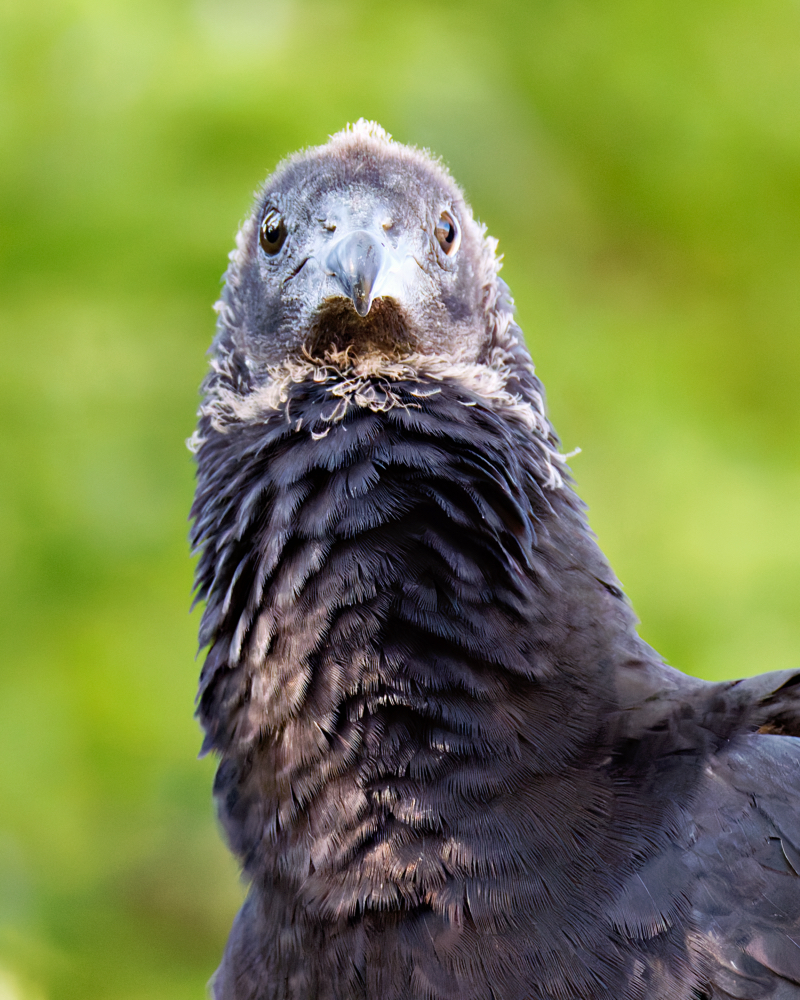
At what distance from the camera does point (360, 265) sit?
8.96 feet

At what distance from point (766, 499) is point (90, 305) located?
2893mm

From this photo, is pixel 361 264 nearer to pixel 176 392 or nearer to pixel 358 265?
pixel 358 265

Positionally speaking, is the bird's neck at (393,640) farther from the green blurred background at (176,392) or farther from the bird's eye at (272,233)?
the green blurred background at (176,392)

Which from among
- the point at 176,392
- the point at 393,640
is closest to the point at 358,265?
the point at 393,640

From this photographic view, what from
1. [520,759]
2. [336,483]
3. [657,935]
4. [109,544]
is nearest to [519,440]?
[336,483]

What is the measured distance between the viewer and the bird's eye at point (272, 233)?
3.19 m

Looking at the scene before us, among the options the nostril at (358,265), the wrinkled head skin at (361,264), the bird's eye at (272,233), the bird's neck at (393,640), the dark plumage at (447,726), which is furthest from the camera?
the bird's eye at (272,233)

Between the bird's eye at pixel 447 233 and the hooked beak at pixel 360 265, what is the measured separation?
1.22 ft

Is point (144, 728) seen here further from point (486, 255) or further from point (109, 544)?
point (486, 255)

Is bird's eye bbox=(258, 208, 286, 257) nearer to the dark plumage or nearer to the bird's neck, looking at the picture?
the dark plumage

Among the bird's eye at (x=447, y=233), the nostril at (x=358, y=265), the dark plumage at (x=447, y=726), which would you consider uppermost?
the bird's eye at (x=447, y=233)

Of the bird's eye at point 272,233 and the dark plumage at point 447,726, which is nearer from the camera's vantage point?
the dark plumage at point 447,726

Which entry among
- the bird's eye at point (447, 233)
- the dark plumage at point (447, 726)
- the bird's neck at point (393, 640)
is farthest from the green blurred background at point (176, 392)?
the bird's neck at point (393, 640)

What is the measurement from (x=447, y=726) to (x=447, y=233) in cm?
151
